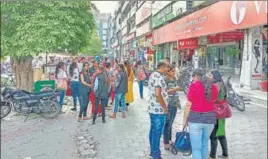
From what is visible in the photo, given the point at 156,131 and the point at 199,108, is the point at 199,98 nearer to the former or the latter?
the point at 199,108

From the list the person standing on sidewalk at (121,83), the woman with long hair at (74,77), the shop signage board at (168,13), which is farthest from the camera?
the shop signage board at (168,13)

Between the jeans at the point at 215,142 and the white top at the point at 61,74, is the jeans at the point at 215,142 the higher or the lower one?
the lower one

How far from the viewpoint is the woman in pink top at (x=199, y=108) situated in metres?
5.02

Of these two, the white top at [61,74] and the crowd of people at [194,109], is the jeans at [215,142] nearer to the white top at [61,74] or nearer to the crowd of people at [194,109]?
the crowd of people at [194,109]

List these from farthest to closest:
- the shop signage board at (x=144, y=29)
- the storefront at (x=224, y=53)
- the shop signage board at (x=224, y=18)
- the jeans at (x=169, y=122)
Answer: the shop signage board at (x=144, y=29) < the storefront at (x=224, y=53) < the shop signage board at (x=224, y=18) < the jeans at (x=169, y=122)

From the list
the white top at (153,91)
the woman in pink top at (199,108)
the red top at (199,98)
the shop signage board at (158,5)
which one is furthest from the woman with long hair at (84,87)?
the shop signage board at (158,5)

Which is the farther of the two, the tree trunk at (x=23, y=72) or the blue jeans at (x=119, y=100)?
the tree trunk at (x=23, y=72)

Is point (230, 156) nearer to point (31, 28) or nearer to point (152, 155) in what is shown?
point (152, 155)

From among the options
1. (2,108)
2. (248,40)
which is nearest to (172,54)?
(248,40)

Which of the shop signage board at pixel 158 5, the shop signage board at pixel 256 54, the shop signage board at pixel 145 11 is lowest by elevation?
the shop signage board at pixel 256 54

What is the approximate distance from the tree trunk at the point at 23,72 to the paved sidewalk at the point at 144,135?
404 cm

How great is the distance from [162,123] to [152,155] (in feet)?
1.98

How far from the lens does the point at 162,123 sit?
19.5ft

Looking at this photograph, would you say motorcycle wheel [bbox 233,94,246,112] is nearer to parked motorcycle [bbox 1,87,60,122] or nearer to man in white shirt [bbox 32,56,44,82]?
parked motorcycle [bbox 1,87,60,122]
